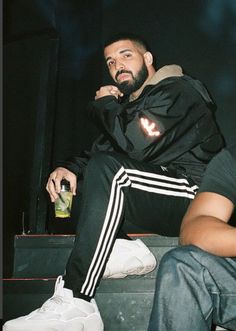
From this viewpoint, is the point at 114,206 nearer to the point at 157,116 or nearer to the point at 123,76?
the point at 157,116

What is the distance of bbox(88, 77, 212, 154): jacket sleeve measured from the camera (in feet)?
7.16

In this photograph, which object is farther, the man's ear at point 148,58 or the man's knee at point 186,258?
the man's ear at point 148,58

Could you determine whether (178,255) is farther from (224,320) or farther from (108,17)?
(108,17)

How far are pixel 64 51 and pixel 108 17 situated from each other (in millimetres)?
1338

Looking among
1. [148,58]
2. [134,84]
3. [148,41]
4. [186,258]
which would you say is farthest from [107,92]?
[148,41]

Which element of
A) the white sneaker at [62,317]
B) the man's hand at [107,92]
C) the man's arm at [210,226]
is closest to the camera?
the man's arm at [210,226]

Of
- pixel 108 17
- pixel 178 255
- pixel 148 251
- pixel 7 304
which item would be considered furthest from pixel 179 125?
pixel 108 17

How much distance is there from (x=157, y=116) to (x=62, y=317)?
1.13m

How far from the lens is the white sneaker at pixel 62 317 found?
1.66 meters

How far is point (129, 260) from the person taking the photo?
1.89 m

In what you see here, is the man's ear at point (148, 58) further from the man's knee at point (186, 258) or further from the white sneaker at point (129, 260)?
the man's knee at point (186, 258)

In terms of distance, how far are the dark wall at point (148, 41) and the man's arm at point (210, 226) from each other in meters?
2.10

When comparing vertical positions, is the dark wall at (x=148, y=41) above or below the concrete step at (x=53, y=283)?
above

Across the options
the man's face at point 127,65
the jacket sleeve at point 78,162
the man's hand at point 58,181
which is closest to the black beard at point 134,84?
the man's face at point 127,65
